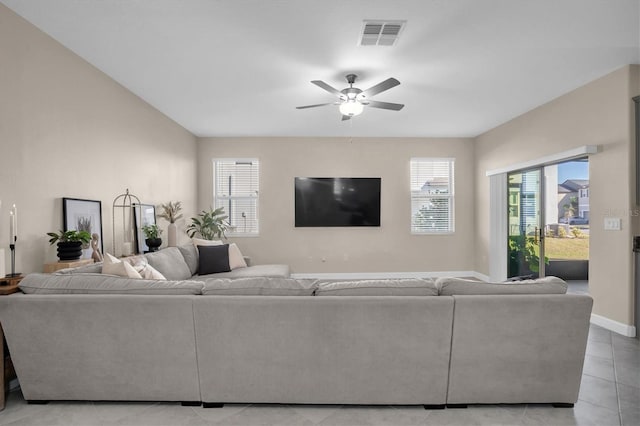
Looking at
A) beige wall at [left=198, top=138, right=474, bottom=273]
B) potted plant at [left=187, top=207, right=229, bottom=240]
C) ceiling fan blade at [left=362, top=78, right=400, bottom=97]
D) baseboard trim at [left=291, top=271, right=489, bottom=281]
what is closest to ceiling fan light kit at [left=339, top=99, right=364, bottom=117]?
ceiling fan blade at [left=362, top=78, right=400, bottom=97]

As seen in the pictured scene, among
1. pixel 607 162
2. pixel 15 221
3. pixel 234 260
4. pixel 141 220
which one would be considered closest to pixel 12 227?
pixel 15 221

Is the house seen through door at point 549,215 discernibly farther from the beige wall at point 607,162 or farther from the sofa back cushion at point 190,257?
the sofa back cushion at point 190,257

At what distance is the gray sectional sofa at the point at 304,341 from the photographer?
1959 millimetres

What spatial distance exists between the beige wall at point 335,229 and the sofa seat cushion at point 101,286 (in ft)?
14.1

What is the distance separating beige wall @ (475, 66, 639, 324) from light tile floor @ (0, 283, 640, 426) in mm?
1669

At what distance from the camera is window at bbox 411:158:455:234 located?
21.6 ft

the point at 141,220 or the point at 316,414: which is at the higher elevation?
the point at 141,220

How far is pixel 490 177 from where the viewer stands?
5.99 metres

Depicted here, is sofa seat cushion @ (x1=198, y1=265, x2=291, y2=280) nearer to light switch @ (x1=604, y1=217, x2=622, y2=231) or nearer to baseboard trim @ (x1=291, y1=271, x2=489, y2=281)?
baseboard trim @ (x1=291, y1=271, x2=489, y2=281)

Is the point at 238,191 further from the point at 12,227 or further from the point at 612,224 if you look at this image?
the point at 612,224

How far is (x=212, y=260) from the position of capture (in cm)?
443

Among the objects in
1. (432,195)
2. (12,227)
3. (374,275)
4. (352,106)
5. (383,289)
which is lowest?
(374,275)

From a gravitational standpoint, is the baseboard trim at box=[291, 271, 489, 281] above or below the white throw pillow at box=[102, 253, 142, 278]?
below

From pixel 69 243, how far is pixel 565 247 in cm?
615
